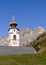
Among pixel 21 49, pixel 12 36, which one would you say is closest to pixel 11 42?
pixel 12 36

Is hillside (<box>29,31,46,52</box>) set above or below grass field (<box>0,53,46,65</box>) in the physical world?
above

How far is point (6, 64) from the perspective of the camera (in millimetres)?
39594

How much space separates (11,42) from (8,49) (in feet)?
42.4

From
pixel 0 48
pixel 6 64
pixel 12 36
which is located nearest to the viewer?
pixel 6 64

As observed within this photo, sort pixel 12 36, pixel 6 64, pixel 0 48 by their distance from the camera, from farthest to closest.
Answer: pixel 12 36 < pixel 0 48 < pixel 6 64

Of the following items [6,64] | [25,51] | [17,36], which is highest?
[17,36]

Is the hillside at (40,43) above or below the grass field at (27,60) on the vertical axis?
above

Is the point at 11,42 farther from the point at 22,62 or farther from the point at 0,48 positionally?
the point at 22,62

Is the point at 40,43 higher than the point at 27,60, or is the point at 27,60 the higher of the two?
the point at 40,43

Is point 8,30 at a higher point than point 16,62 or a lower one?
higher

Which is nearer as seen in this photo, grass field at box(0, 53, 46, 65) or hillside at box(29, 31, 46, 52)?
grass field at box(0, 53, 46, 65)

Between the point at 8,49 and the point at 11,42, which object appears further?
the point at 11,42

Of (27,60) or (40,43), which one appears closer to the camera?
(27,60)

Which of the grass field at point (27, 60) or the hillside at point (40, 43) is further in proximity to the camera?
the hillside at point (40, 43)
